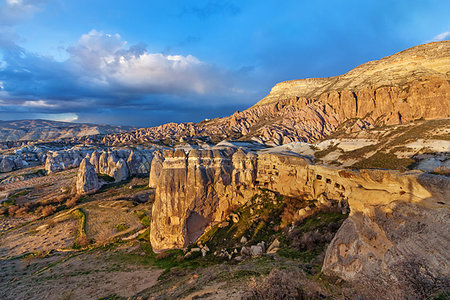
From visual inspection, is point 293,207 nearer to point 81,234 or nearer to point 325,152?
point 325,152

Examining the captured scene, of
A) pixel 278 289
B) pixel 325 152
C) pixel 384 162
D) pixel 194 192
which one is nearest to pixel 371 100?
pixel 325 152

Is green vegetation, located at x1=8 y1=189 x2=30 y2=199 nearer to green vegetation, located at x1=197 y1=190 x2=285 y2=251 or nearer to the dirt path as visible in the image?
the dirt path

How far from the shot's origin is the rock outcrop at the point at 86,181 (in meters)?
45.0

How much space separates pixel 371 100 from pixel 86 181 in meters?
70.3

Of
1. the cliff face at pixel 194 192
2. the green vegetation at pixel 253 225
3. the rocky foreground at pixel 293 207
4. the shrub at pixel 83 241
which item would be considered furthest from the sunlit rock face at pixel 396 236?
the shrub at pixel 83 241

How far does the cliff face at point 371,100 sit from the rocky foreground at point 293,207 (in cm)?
Answer: 30

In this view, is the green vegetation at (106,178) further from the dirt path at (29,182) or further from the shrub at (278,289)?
the shrub at (278,289)

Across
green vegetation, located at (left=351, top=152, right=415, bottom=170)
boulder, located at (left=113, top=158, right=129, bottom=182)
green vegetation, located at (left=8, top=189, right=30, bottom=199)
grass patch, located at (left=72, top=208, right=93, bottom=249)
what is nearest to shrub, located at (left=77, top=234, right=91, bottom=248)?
grass patch, located at (left=72, top=208, right=93, bottom=249)

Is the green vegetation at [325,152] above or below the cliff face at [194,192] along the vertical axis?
above

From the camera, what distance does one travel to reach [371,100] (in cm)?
5234

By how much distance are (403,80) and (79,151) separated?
10990cm

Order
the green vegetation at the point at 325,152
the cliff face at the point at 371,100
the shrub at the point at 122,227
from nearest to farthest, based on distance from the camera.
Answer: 1. the shrub at the point at 122,227
2. the green vegetation at the point at 325,152
3. the cliff face at the point at 371,100

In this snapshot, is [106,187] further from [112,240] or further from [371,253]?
[371,253]

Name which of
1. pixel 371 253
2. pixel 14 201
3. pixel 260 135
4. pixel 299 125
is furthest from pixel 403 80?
pixel 14 201
